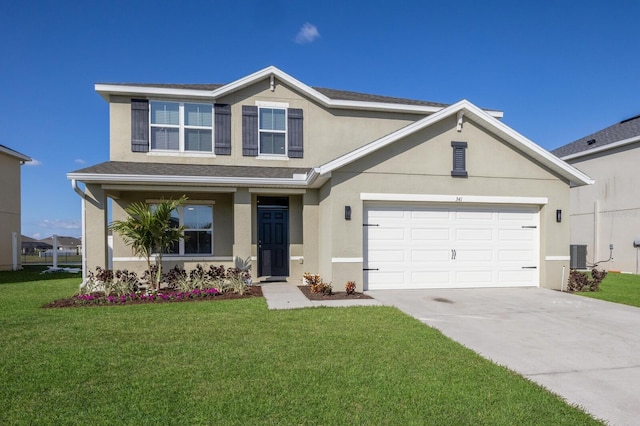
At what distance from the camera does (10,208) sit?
1691cm

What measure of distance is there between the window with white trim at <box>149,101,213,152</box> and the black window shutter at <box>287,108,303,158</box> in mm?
2539

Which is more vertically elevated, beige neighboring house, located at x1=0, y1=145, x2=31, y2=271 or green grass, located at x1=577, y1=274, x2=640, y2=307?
beige neighboring house, located at x1=0, y1=145, x2=31, y2=271

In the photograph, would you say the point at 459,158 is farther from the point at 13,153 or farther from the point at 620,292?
the point at 13,153

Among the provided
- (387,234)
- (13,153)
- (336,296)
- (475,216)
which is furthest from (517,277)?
(13,153)

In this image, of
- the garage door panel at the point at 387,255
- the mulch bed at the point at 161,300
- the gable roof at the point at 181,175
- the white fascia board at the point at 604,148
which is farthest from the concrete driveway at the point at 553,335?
the white fascia board at the point at 604,148

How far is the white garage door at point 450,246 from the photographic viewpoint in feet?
31.2

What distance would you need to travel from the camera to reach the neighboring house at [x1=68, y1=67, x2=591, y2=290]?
9359mm

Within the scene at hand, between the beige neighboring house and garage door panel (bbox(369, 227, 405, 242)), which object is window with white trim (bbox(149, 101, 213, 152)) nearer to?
garage door panel (bbox(369, 227, 405, 242))

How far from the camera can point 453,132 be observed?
963 cm

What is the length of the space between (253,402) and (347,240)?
5936mm

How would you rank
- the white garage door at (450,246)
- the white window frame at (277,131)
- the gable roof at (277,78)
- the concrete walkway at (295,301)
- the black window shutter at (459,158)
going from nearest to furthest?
the concrete walkway at (295,301) < the white garage door at (450,246) < the black window shutter at (459,158) < the gable roof at (277,78) < the white window frame at (277,131)

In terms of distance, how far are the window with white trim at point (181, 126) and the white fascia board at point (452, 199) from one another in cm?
578

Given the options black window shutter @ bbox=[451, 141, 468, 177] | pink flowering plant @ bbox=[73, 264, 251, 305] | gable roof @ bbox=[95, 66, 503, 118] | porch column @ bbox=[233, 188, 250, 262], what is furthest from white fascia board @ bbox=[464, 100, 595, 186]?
pink flowering plant @ bbox=[73, 264, 251, 305]

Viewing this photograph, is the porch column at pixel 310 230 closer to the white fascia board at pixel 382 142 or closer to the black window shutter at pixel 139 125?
the white fascia board at pixel 382 142
